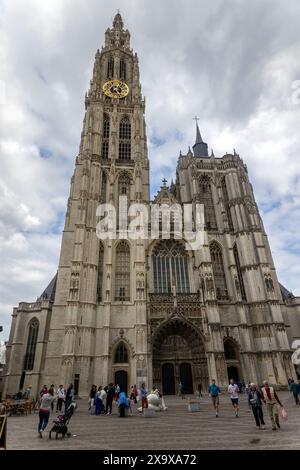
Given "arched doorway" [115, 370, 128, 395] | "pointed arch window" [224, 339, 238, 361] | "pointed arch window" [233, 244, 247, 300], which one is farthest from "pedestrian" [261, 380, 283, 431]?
"pointed arch window" [233, 244, 247, 300]

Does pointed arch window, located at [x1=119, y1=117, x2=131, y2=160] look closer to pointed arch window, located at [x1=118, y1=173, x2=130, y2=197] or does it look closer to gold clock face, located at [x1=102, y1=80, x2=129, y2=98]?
pointed arch window, located at [x1=118, y1=173, x2=130, y2=197]

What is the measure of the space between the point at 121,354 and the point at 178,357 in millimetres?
5341

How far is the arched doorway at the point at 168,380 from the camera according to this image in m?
26.0

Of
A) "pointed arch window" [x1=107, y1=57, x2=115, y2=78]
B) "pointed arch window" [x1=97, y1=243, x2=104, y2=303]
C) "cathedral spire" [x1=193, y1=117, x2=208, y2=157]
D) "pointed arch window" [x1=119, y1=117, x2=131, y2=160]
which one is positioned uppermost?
"pointed arch window" [x1=107, y1=57, x2=115, y2=78]

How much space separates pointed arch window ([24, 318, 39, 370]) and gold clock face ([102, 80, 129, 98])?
31470 millimetres

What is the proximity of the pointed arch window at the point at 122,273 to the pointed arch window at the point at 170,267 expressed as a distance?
110 inches

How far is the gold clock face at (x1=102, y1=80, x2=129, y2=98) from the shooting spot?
40.9 m

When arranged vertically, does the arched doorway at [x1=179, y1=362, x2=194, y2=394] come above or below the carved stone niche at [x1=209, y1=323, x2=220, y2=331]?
below

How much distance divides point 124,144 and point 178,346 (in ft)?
82.8

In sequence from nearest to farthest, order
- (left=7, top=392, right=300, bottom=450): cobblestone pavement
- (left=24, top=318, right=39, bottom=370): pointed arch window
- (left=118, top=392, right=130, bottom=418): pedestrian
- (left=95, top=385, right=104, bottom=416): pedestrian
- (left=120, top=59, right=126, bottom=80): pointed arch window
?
(left=7, top=392, right=300, bottom=450): cobblestone pavement < (left=118, top=392, right=130, bottom=418): pedestrian < (left=95, top=385, right=104, bottom=416): pedestrian < (left=24, top=318, right=39, bottom=370): pointed arch window < (left=120, top=59, right=126, bottom=80): pointed arch window

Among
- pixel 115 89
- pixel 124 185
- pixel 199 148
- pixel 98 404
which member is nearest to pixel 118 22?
pixel 115 89

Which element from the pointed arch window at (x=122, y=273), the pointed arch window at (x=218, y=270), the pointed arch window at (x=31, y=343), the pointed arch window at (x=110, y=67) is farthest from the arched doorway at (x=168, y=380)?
the pointed arch window at (x=110, y=67)

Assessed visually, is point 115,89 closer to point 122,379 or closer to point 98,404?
point 122,379
